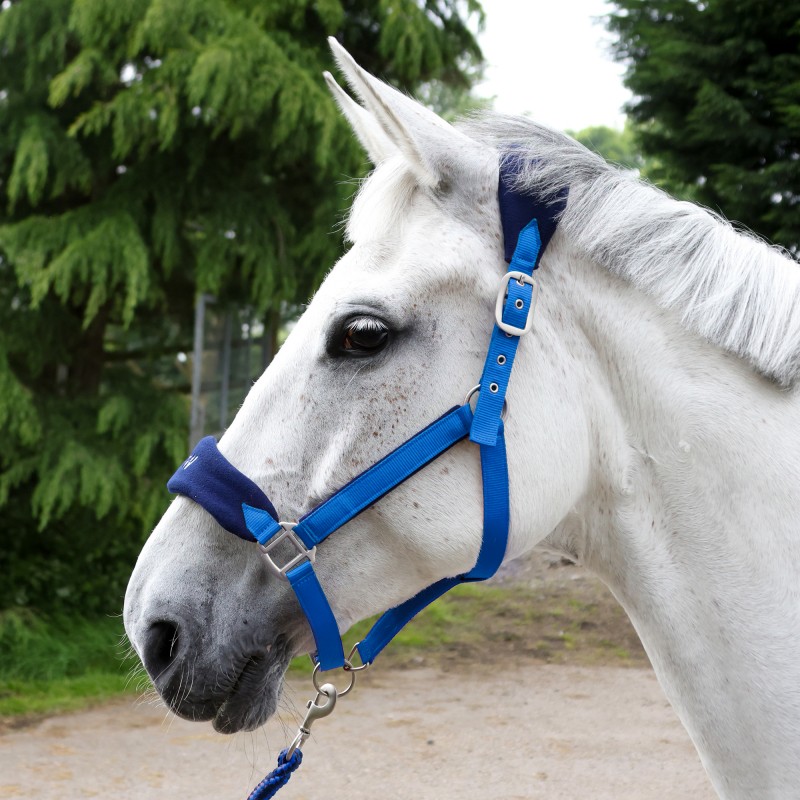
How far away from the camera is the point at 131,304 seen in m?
5.13

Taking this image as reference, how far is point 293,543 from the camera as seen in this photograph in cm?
147

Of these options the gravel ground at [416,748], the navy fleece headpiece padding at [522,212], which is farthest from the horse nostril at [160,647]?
the gravel ground at [416,748]

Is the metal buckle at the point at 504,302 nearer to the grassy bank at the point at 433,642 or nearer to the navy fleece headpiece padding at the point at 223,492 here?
the navy fleece headpiece padding at the point at 223,492

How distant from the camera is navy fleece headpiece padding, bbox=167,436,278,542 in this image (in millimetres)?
1446

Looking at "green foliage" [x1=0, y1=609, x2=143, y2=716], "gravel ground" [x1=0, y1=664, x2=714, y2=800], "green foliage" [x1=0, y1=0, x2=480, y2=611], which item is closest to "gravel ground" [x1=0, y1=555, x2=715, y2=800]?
"gravel ground" [x1=0, y1=664, x2=714, y2=800]

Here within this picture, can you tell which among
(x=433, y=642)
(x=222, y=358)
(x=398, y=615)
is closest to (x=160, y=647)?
(x=398, y=615)

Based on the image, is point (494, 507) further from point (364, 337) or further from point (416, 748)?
point (416, 748)

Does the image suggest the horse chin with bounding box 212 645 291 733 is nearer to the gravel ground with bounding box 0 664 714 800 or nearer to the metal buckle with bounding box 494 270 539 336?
the metal buckle with bounding box 494 270 539 336

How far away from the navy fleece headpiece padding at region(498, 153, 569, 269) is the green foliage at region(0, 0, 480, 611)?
397cm

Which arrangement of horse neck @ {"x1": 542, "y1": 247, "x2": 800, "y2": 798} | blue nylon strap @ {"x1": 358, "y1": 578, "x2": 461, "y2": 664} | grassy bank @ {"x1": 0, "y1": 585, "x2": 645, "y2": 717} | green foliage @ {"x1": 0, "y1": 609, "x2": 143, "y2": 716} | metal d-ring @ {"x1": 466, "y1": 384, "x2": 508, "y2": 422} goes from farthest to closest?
grassy bank @ {"x1": 0, "y1": 585, "x2": 645, "y2": 717} < green foliage @ {"x1": 0, "y1": 609, "x2": 143, "y2": 716} < blue nylon strap @ {"x1": 358, "y1": 578, "x2": 461, "y2": 664} < metal d-ring @ {"x1": 466, "y1": 384, "x2": 508, "y2": 422} < horse neck @ {"x1": 542, "y1": 247, "x2": 800, "y2": 798}

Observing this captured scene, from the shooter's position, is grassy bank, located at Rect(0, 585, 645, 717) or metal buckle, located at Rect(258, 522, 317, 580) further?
grassy bank, located at Rect(0, 585, 645, 717)

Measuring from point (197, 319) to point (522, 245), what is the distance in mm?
4786

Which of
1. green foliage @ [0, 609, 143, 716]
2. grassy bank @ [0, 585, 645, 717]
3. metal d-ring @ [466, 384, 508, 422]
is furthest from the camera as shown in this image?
grassy bank @ [0, 585, 645, 717]

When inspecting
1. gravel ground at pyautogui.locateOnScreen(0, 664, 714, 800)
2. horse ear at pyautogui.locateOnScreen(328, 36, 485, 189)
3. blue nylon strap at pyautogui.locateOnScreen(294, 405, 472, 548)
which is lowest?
gravel ground at pyautogui.locateOnScreen(0, 664, 714, 800)
